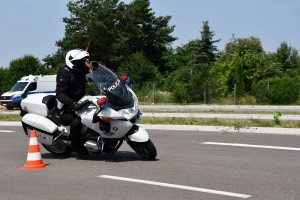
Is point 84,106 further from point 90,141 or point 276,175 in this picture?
point 276,175

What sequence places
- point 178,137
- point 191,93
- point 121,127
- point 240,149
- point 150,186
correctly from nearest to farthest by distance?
point 150,186
point 121,127
point 240,149
point 178,137
point 191,93

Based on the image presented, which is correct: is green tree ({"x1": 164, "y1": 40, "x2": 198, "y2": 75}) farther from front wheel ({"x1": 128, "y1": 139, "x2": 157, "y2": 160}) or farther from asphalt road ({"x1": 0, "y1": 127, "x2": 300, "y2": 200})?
front wheel ({"x1": 128, "y1": 139, "x2": 157, "y2": 160})

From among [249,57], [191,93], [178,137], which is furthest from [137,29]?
[178,137]

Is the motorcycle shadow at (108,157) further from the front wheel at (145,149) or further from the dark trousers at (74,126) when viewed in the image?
the dark trousers at (74,126)

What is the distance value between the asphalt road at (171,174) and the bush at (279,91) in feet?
71.6

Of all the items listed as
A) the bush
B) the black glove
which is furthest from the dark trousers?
the bush

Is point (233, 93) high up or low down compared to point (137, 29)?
down

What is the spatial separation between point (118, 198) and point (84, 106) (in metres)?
2.66

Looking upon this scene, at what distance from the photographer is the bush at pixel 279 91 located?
3177 centimetres

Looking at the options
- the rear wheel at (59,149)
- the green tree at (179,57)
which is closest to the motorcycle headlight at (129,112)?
the rear wheel at (59,149)

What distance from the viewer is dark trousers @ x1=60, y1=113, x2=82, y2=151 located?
8.44 m

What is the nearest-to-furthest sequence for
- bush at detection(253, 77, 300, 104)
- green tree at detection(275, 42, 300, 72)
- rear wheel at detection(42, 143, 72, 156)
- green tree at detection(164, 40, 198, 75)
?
rear wheel at detection(42, 143, 72, 156) → bush at detection(253, 77, 300, 104) → green tree at detection(164, 40, 198, 75) → green tree at detection(275, 42, 300, 72)

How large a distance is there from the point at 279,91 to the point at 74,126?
26.0 m

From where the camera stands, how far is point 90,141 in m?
8.41
